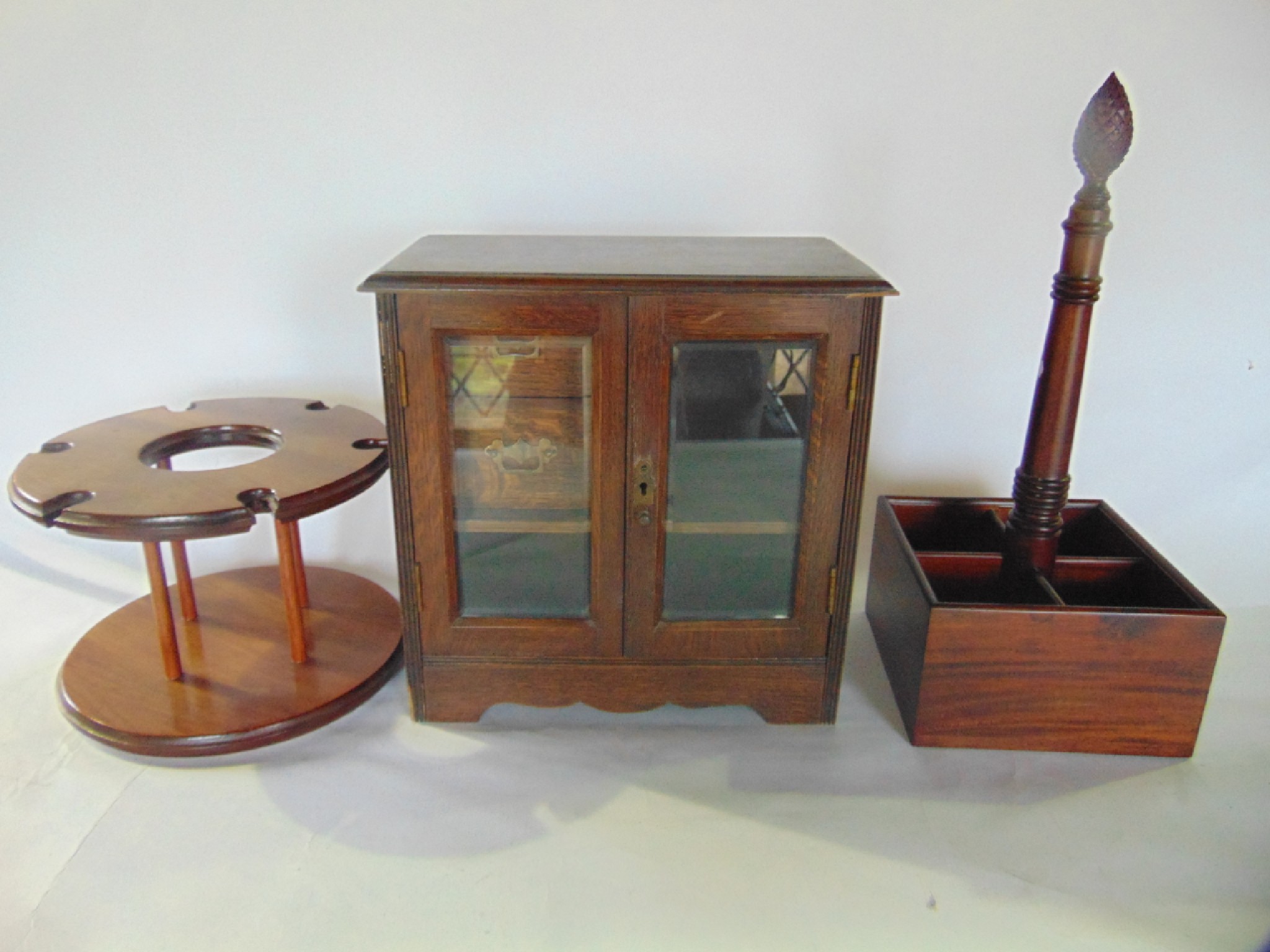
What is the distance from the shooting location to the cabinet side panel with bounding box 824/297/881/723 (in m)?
1.37

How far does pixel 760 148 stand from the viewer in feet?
5.79

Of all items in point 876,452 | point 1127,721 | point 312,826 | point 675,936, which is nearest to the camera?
point 675,936

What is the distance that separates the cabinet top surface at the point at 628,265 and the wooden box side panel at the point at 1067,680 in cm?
58

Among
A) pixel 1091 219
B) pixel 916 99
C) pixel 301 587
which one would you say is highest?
pixel 916 99

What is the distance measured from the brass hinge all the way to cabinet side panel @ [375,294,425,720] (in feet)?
2.20

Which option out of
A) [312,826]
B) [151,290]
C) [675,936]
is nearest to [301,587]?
[312,826]

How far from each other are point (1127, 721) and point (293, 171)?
181cm

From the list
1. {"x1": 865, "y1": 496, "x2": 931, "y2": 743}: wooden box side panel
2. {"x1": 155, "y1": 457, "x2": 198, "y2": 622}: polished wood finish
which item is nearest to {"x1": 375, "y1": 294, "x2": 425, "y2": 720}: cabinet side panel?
{"x1": 155, "y1": 457, "x2": 198, "y2": 622}: polished wood finish

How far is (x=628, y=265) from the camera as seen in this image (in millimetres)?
1428

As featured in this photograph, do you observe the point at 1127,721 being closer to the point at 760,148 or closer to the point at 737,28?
the point at 760,148

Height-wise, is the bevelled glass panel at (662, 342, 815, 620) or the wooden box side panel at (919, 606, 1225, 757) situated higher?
the bevelled glass panel at (662, 342, 815, 620)

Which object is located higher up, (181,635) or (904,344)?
(904,344)

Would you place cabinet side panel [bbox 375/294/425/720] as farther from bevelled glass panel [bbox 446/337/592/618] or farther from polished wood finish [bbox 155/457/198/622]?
polished wood finish [bbox 155/457/198/622]

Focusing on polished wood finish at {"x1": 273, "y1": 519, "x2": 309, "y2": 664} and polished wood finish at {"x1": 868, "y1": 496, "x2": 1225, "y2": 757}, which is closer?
polished wood finish at {"x1": 868, "y1": 496, "x2": 1225, "y2": 757}
